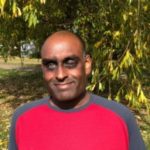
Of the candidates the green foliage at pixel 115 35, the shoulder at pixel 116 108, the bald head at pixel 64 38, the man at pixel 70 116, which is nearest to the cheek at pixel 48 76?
the man at pixel 70 116

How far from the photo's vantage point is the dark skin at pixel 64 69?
2.14 meters

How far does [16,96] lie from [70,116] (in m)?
10.6

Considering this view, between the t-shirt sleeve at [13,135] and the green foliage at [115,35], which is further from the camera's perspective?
the green foliage at [115,35]

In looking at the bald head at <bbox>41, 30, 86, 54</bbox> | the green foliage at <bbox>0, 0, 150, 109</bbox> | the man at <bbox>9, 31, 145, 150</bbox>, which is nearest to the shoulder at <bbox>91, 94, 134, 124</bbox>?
the man at <bbox>9, 31, 145, 150</bbox>

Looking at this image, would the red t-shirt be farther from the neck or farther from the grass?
the grass

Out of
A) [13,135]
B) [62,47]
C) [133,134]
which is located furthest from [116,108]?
[13,135]

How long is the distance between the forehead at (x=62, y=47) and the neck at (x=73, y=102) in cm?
19

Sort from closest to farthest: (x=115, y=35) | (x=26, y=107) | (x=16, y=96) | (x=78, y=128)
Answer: (x=78, y=128), (x=26, y=107), (x=115, y=35), (x=16, y=96)

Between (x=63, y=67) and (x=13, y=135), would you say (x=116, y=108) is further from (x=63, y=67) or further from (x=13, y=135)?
(x=13, y=135)

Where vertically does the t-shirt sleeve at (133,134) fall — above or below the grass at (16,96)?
above

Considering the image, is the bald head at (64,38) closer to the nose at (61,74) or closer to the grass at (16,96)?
the nose at (61,74)

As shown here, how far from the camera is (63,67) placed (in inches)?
84.8

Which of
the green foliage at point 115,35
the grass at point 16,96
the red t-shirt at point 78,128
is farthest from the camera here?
the grass at point 16,96

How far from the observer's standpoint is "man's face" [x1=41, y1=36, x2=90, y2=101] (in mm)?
2143
